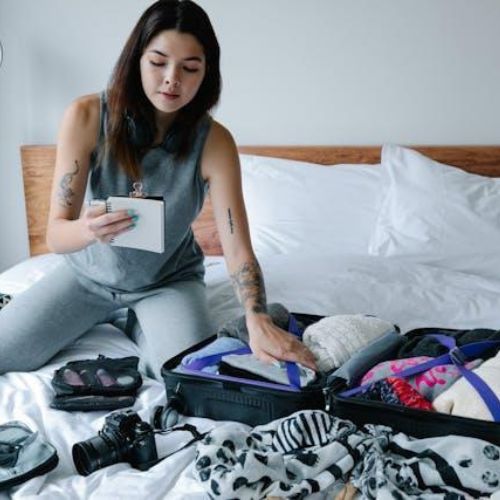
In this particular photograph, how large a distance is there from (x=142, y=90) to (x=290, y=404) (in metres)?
0.79

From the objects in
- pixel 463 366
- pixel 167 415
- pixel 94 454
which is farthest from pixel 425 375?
pixel 94 454

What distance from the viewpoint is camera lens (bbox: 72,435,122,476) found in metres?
1.15

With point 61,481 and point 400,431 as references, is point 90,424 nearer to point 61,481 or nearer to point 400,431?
point 61,481

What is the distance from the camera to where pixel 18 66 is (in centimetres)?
277

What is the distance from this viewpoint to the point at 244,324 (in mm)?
1531

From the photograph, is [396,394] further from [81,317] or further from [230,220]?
[81,317]

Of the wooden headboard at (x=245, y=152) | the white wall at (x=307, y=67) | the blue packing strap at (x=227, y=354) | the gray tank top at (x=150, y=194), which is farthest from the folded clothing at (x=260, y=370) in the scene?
the white wall at (x=307, y=67)

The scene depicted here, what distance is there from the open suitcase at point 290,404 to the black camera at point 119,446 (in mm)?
131

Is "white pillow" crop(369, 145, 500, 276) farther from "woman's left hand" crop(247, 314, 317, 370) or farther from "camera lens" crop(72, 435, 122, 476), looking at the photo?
"camera lens" crop(72, 435, 122, 476)

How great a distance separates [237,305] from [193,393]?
0.57 metres

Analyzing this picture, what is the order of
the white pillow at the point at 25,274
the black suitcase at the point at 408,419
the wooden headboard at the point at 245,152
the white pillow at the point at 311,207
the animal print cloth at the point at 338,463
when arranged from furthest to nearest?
the wooden headboard at the point at 245,152, the white pillow at the point at 311,207, the white pillow at the point at 25,274, the black suitcase at the point at 408,419, the animal print cloth at the point at 338,463

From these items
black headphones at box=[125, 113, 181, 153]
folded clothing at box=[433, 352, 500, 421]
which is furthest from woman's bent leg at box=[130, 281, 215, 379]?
folded clothing at box=[433, 352, 500, 421]

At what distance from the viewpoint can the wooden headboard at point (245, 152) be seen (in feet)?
8.16

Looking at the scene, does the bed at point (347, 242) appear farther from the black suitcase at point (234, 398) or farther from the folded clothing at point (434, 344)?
the folded clothing at point (434, 344)
